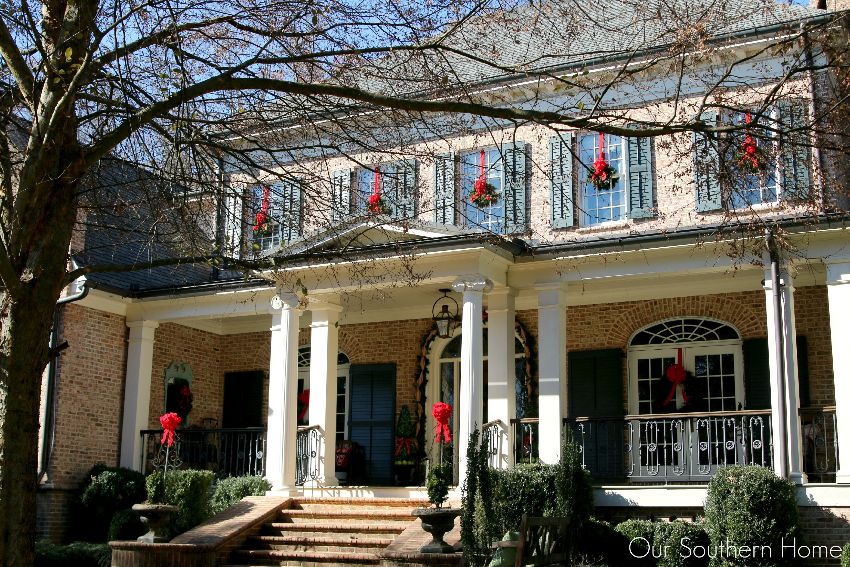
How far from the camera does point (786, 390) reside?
1234 cm

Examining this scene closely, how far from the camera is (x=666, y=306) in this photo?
1562cm

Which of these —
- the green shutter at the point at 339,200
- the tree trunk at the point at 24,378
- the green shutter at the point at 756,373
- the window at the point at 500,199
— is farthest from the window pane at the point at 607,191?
the tree trunk at the point at 24,378

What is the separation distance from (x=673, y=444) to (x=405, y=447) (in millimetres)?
4798

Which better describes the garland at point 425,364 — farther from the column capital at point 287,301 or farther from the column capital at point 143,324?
the column capital at point 143,324

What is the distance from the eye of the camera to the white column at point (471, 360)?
13539mm

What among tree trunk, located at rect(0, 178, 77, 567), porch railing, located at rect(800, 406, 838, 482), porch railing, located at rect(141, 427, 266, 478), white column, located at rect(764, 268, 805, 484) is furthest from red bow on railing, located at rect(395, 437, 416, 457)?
tree trunk, located at rect(0, 178, 77, 567)

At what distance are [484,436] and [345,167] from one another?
238 inches

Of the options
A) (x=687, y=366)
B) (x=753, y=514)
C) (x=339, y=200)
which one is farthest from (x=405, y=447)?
(x=339, y=200)

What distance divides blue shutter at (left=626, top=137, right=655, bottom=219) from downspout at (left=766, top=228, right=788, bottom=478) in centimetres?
291

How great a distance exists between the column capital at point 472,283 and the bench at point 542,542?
409cm

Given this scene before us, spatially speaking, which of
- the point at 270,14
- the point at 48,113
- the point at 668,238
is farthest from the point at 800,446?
the point at 48,113

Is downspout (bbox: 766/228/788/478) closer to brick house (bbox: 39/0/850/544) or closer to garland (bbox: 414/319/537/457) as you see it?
brick house (bbox: 39/0/850/544)

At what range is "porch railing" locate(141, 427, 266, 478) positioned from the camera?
645 inches

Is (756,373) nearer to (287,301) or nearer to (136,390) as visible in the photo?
(287,301)
